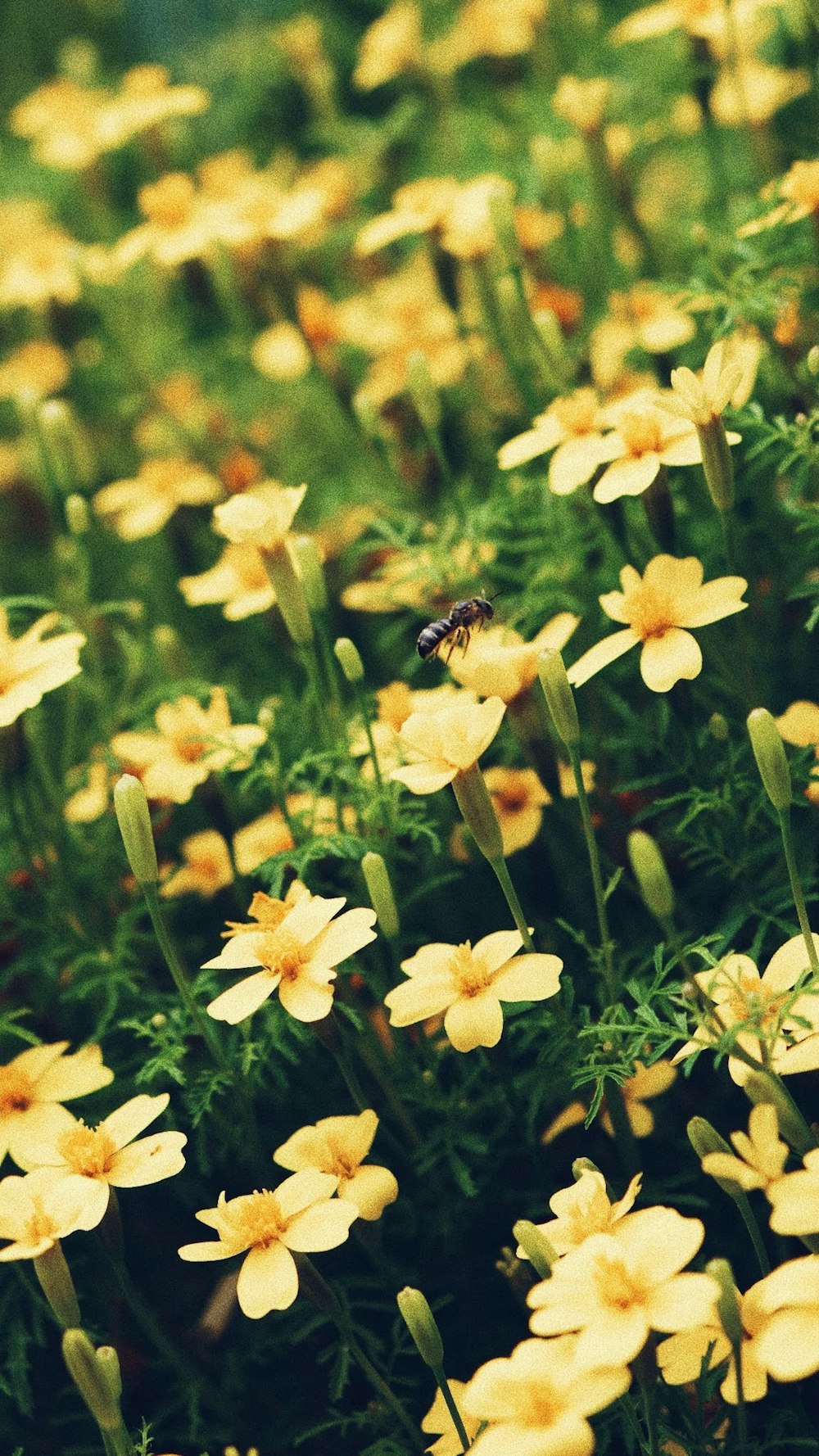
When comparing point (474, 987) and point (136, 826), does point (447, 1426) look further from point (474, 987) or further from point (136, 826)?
point (136, 826)

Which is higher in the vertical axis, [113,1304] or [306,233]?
[306,233]

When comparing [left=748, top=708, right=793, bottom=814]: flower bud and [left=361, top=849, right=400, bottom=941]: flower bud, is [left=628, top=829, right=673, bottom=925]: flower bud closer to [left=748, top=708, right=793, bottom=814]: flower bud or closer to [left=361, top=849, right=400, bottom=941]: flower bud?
[left=748, top=708, right=793, bottom=814]: flower bud

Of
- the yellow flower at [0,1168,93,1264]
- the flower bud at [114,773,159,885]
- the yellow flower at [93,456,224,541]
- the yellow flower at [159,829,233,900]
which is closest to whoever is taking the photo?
the yellow flower at [0,1168,93,1264]

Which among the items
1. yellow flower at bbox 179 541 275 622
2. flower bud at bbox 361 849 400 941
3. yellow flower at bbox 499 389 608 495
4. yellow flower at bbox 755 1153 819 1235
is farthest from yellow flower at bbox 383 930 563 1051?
yellow flower at bbox 179 541 275 622

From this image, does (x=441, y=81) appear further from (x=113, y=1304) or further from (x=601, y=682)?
(x=113, y=1304)

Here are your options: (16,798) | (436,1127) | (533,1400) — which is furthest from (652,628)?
(16,798)

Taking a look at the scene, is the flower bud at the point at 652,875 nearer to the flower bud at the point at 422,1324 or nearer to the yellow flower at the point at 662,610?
the yellow flower at the point at 662,610

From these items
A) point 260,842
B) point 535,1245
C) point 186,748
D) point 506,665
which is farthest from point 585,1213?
point 186,748
